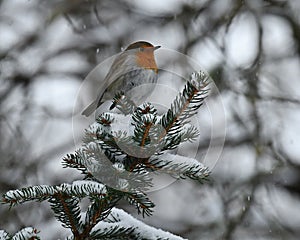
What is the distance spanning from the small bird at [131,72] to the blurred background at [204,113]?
68.4 inches

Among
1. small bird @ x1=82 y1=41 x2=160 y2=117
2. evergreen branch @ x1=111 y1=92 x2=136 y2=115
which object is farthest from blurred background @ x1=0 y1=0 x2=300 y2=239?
evergreen branch @ x1=111 y1=92 x2=136 y2=115

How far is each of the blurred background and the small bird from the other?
5.70 feet

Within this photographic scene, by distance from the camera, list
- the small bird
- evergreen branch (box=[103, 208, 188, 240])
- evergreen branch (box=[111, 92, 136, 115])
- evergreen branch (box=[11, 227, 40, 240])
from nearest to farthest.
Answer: evergreen branch (box=[11, 227, 40, 240])
evergreen branch (box=[103, 208, 188, 240])
evergreen branch (box=[111, 92, 136, 115])
the small bird

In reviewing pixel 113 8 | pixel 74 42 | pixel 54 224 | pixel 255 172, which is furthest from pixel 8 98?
pixel 255 172

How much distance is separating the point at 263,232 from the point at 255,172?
51cm

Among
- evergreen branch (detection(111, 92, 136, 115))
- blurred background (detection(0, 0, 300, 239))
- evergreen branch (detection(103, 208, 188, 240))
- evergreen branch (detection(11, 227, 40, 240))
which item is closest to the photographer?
evergreen branch (detection(11, 227, 40, 240))

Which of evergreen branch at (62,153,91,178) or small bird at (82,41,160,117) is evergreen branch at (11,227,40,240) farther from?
small bird at (82,41,160,117)

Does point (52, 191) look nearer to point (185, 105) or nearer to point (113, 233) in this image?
point (113, 233)

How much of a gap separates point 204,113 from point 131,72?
9.73ft

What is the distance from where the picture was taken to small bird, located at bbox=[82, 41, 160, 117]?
2430 mm

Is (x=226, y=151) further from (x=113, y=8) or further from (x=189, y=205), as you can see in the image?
(x=113, y=8)

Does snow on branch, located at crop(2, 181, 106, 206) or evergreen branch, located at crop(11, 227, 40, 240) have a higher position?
snow on branch, located at crop(2, 181, 106, 206)

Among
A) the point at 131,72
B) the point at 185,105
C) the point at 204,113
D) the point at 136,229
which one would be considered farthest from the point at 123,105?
the point at 204,113

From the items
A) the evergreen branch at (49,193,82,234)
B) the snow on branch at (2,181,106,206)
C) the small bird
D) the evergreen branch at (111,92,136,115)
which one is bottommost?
the evergreen branch at (49,193,82,234)
